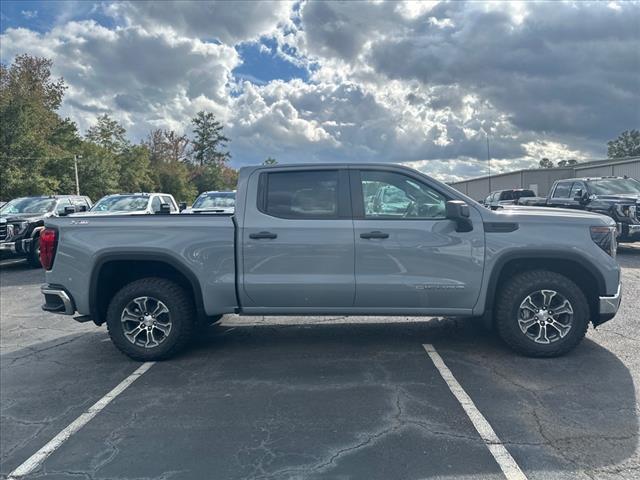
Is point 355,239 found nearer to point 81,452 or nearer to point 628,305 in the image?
point 81,452

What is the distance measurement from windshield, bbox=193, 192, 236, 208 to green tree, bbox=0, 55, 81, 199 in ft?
72.6

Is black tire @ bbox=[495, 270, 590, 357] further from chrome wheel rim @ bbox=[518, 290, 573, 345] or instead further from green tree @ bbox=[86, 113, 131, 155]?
green tree @ bbox=[86, 113, 131, 155]

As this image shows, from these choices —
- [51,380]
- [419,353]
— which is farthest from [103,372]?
[419,353]

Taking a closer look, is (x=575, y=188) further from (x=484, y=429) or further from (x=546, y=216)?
Answer: (x=484, y=429)

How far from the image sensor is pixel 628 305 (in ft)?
20.8

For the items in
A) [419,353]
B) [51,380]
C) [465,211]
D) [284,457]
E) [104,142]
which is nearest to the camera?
[284,457]

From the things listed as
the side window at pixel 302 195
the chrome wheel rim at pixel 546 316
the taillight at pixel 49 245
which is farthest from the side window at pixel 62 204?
the chrome wheel rim at pixel 546 316

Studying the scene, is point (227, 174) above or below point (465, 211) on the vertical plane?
above

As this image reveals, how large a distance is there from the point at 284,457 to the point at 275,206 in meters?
2.39

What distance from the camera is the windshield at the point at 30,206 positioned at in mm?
12211

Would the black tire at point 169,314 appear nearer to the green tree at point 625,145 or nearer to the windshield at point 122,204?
the windshield at point 122,204

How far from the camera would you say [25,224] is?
37.2 ft

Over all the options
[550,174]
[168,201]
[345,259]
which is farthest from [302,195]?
[550,174]

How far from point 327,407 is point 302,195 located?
2051mm
